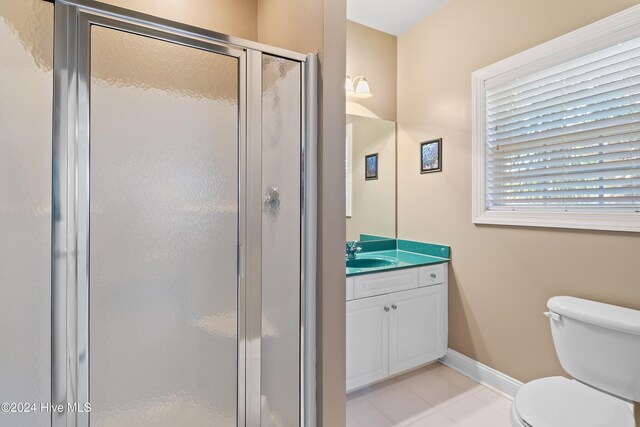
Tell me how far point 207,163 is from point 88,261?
47 centimetres

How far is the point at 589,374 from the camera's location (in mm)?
1426

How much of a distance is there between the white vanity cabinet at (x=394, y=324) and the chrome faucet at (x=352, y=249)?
436 mm

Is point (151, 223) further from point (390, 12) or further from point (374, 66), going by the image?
point (390, 12)

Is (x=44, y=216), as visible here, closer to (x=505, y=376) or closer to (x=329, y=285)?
(x=329, y=285)

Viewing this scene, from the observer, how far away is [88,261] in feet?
3.15

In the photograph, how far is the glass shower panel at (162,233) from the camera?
991 mm

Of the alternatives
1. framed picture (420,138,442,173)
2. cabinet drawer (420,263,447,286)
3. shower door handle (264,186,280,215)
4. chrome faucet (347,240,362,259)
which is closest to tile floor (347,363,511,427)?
cabinet drawer (420,263,447,286)

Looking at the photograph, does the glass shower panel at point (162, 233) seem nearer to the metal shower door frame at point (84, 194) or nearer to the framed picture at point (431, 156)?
the metal shower door frame at point (84, 194)

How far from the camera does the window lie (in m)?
1.48

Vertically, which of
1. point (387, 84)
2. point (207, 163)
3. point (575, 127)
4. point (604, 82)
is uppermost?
point (387, 84)

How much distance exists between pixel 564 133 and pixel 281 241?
161 cm

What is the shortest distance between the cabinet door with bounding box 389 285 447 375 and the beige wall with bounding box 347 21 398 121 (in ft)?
4.75

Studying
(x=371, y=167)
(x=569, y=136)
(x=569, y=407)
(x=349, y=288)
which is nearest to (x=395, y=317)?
(x=349, y=288)

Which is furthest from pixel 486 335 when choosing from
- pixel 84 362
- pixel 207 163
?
pixel 84 362
